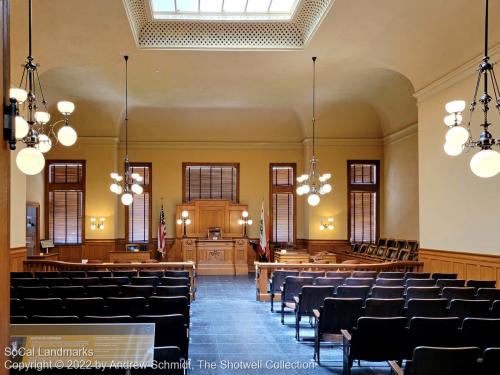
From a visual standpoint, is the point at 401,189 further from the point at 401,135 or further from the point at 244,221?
the point at 244,221

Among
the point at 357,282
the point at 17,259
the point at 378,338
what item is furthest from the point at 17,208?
the point at 378,338

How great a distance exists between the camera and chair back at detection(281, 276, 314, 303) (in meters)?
7.37

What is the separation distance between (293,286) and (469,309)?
3005 mm

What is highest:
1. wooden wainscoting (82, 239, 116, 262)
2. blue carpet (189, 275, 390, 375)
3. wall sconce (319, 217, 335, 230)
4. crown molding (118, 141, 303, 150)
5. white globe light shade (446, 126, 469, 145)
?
crown molding (118, 141, 303, 150)

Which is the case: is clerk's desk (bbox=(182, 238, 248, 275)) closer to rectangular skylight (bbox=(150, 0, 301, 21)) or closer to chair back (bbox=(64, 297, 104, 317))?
rectangular skylight (bbox=(150, 0, 301, 21))

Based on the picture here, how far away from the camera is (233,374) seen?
4.70 metres

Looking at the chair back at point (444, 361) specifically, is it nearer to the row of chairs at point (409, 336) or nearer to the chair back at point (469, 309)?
the row of chairs at point (409, 336)

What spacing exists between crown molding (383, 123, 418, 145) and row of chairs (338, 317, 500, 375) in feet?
35.1

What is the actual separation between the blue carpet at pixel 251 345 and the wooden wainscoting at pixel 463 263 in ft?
11.3

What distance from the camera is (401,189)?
599 inches

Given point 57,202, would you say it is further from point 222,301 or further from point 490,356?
point 490,356

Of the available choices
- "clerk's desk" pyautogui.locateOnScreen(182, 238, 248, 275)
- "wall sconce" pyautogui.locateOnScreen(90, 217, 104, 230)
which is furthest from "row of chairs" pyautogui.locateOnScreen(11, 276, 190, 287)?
"wall sconce" pyautogui.locateOnScreen(90, 217, 104, 230)

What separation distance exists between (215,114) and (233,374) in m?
12.9

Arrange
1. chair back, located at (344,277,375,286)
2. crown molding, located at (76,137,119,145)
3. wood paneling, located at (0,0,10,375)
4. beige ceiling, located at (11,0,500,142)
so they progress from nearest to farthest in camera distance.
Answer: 1. wood paneling, located at (0,0,10,375)
2. chair back, located at (344,277,375,286)
3. beige ceiling, located at (11,0,500,142)
4. crown molding, located at (76,137,119,145)
